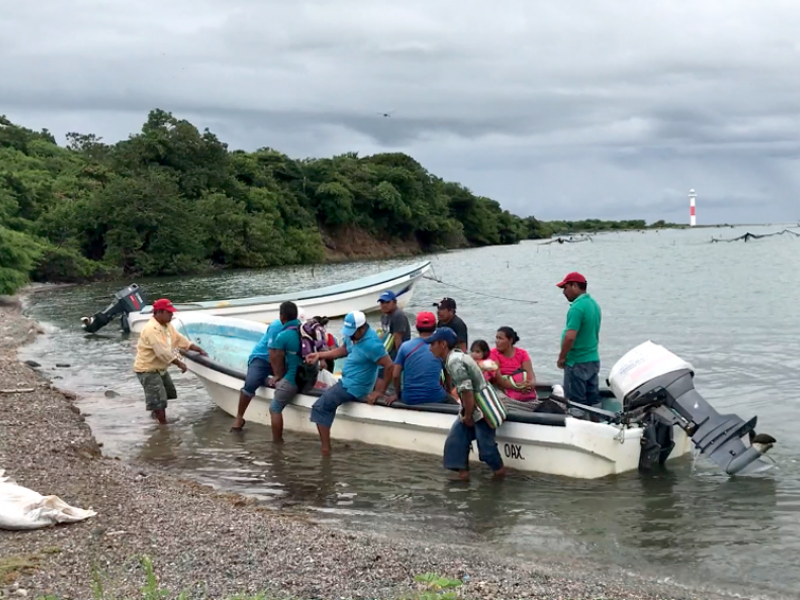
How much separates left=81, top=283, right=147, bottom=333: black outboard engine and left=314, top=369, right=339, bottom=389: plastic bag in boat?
46.5ft

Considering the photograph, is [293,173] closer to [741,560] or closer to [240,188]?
[240,188]

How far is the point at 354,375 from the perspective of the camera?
9758mm

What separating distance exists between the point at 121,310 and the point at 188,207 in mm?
32704

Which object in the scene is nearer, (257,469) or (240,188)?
(257,469)

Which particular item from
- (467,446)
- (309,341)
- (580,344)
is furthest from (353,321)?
(580,344)

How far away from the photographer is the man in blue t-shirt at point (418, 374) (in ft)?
30.7

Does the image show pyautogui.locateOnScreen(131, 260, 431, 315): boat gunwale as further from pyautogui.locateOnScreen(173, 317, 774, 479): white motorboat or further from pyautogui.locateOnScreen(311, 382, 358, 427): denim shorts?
pyautogui.locateOnScreen(173, 317, 774, 479): white motorboat

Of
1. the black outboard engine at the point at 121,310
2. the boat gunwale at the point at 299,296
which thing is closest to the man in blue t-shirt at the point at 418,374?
the boat gunwale at the point at 299,296

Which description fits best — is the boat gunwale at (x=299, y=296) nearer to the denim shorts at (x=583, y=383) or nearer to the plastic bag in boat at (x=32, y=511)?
the denim shorts at (x=583, y=383)

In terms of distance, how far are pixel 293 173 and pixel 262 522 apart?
2761 inches

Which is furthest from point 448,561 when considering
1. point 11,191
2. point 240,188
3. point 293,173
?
point 293,173

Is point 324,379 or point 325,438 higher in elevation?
point 324,379

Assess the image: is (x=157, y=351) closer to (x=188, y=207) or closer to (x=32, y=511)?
(x=32, y=511)

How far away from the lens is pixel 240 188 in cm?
6384
